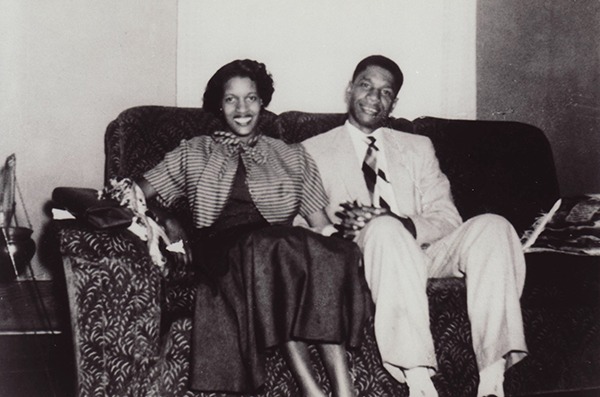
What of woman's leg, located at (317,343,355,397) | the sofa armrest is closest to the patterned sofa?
the sofa armrest

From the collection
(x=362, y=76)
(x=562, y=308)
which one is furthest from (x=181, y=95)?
(x=562, y=308)

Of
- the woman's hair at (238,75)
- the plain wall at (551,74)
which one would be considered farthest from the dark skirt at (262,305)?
the plain wall at (551,74)

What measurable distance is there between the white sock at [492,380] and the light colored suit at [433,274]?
0.9 inches

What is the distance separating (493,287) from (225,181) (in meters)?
1.00

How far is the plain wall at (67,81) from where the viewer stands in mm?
3025

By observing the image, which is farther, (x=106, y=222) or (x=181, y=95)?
(x=181, y=95)

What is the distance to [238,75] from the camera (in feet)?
8.35

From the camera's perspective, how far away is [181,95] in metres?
3.33

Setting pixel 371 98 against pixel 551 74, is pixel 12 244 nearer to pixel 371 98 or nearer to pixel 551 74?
pixel 371 98

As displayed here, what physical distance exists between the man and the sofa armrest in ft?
2.23

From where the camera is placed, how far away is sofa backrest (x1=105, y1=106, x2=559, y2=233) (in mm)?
2678

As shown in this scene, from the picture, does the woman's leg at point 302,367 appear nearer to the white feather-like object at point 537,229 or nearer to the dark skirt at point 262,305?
the dark skirt at point 262,305

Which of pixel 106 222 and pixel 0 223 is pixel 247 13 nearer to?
pixel 0 223

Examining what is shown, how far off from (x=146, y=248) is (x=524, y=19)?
8.42ft
